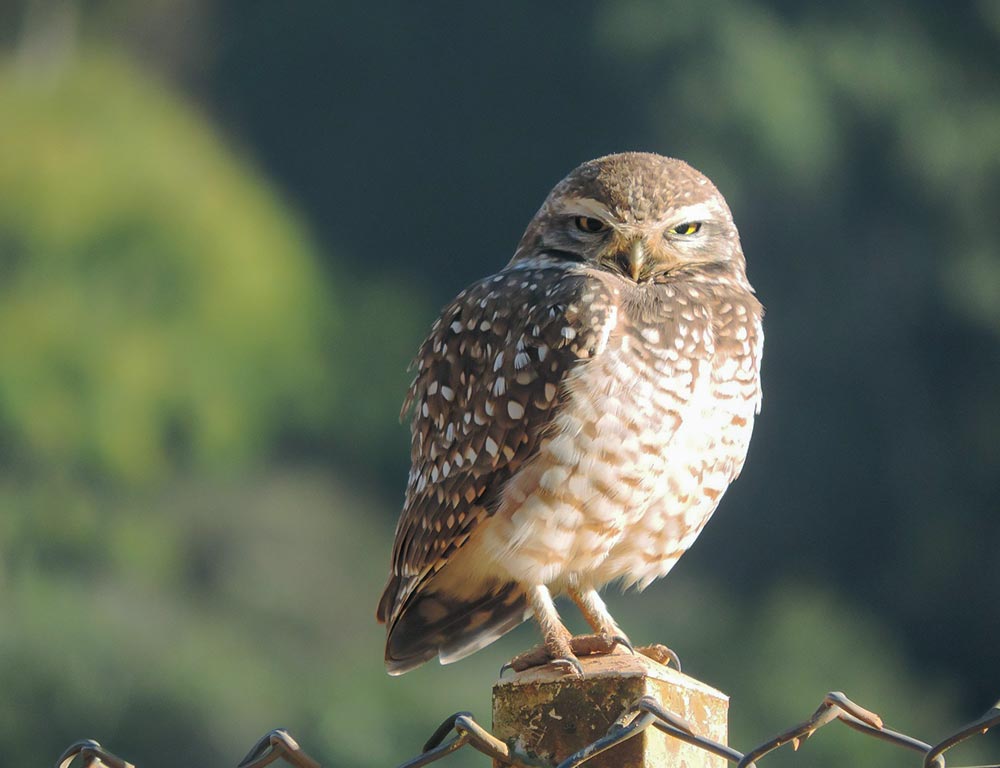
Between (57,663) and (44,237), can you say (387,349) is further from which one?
(57,663)

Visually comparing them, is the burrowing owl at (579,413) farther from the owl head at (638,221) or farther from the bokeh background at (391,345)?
the bokeh background at (391,345)

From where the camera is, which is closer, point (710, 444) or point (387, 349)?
point (710, 444)

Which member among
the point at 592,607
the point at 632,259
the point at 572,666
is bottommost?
the point at 572,666

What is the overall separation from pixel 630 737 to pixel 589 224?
1.40 metres

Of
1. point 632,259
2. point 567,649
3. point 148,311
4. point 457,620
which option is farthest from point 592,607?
point 148,311

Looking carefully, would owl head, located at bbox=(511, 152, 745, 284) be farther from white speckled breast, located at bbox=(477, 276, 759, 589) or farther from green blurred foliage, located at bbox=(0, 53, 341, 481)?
green blurred foliage, located at bbox=(0, 53, 341, 481)

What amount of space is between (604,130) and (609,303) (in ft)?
19.3

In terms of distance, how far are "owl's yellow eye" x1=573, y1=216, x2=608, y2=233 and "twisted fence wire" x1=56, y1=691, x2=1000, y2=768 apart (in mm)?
1318

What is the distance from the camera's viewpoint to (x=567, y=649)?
2447 millimetres

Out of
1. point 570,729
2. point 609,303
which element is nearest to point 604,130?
point 609,303

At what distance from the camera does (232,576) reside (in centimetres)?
805

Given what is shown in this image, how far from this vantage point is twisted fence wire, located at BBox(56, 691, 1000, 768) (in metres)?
1.51

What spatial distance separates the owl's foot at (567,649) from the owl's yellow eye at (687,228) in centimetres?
80

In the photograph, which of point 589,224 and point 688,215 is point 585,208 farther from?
point 688,215
